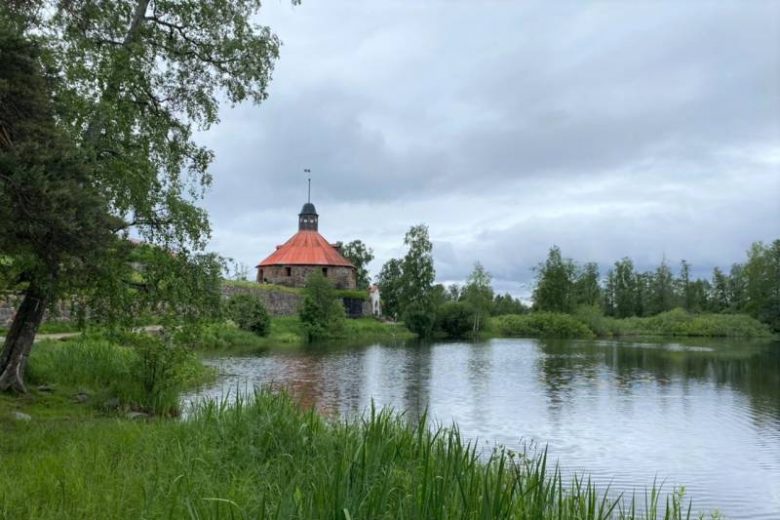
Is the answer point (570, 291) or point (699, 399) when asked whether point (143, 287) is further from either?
point (570, 291)

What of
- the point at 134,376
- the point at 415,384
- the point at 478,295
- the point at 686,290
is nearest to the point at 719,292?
the point at 686,290

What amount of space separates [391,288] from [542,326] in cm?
1747

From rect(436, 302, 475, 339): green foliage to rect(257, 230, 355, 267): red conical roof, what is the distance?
12518 millimetres

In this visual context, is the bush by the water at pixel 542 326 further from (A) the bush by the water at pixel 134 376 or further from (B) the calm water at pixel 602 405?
(A) the bush by the water at pixel 134 376

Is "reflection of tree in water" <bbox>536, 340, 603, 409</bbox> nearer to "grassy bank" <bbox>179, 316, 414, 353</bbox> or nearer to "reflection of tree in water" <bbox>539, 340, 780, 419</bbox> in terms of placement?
"reflection of tree in water" <bbox>539, 340, 780, 419</bbox>

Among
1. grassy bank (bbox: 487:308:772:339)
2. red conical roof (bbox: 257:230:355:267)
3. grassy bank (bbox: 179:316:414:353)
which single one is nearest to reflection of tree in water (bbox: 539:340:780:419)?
grassy bank (bbox: 179:316:414:353)

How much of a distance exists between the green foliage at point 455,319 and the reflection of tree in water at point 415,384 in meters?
A: 28.9

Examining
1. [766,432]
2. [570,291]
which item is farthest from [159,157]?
[570,291]

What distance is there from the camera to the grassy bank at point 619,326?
67088 millimetres

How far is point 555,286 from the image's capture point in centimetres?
7931

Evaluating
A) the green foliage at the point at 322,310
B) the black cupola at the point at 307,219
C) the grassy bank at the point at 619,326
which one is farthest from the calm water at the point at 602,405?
the black cupola at the point at 307,219

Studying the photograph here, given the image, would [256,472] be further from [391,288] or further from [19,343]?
[391,288]

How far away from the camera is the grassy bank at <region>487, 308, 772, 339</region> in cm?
6709

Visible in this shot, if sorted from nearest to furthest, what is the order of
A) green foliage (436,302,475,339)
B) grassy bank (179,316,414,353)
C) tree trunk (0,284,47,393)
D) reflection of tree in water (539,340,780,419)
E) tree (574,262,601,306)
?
tree trunk (0,284,47,393), reflection of tree in water (539,340,780,419), grassy bank (179,316,414,353), green foliage (436,302,475,339), tree (574,262,601,306)
